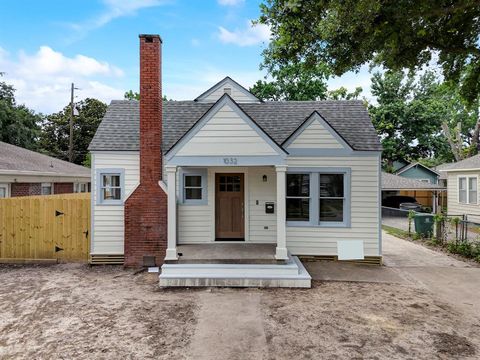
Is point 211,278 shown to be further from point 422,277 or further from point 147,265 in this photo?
point 422,277

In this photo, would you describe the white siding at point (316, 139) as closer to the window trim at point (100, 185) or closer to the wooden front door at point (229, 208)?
the wooden front door at point (229, 208)

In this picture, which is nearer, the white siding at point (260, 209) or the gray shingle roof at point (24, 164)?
the white siding at point (260, 209)

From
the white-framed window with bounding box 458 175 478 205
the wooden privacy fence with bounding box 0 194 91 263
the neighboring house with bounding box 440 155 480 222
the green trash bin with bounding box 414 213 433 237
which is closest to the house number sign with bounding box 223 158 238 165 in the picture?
the wooden privacy fence with bounding box 0 194 91 263

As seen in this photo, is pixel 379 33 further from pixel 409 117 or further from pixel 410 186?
pixel 409 117

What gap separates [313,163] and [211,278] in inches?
176

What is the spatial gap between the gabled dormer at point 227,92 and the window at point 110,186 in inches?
175

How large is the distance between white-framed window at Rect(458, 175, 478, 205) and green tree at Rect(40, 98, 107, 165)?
35.4 m

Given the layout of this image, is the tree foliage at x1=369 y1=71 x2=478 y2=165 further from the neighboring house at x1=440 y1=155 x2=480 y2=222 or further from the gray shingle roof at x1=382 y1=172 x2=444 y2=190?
the neighboring house at x1=440 y1=155 x2=480 y2=222

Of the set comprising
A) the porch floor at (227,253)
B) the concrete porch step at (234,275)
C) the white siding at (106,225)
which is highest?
the white siding at (106,225)

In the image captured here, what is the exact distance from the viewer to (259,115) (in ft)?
35.9

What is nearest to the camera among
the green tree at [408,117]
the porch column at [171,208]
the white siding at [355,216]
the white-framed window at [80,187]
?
the porch column at [171,208]

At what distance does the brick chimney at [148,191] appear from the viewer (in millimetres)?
8625

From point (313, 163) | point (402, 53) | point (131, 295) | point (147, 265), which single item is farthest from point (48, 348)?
point (402, 53)

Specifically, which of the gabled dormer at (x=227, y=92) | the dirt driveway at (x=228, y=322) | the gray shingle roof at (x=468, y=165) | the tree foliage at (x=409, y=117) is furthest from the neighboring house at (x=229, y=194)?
the tree foliage at (x=409, y=117)
